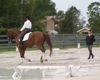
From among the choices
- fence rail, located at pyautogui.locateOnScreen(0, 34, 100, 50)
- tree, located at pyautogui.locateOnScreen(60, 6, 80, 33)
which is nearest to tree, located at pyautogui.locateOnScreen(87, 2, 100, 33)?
tree, located at pyautogui.locateOnScreen(60, 6, 80, 33)

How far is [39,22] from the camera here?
63.3 meters

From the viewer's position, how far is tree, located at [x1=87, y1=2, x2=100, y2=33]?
112 metres

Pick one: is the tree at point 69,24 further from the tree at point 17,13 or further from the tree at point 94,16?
the tree at point 17,13

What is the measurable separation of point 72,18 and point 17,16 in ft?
183

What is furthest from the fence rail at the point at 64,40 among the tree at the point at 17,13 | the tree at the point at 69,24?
the tree at the point at 69,24

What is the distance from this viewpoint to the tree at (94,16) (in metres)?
112

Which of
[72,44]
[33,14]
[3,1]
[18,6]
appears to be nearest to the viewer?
[72,44]

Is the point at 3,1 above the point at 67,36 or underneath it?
above

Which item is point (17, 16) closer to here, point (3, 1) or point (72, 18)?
point (3, 1)

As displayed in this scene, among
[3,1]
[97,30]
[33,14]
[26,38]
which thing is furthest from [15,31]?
[97,30]

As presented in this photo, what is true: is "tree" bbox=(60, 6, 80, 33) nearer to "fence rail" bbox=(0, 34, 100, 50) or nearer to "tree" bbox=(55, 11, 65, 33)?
"tree" bbox=(55, 11, 65, 33)

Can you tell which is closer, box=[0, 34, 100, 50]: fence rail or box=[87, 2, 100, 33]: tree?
box=[0, 34, 100, 50]: fence rail

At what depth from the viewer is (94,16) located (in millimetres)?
125750

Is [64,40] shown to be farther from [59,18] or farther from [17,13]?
[59,18]
